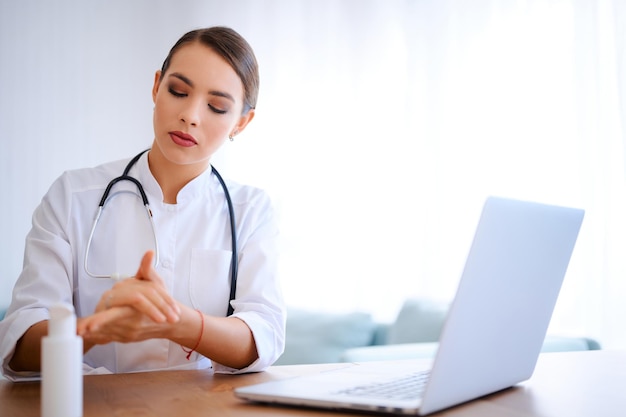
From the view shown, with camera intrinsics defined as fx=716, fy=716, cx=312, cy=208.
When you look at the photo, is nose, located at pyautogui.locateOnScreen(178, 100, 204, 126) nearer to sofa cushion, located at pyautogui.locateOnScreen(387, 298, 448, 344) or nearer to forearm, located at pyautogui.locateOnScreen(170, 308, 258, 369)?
forearm, located at pyautogui.locateOnScreen(170, 308, 258, 369)

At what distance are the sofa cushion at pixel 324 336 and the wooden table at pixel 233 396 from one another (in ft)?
6.89

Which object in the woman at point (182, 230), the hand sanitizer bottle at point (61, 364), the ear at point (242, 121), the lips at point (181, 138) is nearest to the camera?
the hand sanitizer bottle at point (61, 364)

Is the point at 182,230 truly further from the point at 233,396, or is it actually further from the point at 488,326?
the point at 488,326

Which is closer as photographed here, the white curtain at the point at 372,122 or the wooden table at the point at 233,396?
the wooden table at the point at 233,396

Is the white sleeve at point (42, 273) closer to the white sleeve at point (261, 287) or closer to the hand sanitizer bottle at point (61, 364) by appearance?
the white sleeve at point (261, 287)

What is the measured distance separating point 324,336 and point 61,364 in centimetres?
282

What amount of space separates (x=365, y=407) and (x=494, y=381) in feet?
0.83

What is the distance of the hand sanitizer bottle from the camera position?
0.74 m

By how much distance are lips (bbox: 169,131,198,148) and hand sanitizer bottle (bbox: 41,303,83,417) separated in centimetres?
82

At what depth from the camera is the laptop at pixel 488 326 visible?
2.65ft

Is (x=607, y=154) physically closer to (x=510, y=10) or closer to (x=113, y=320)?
(x=510, y=10)

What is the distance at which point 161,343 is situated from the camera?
1548mm

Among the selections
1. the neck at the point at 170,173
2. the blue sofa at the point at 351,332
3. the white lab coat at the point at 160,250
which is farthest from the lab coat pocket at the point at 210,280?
the blue sofa at the point at 351,332

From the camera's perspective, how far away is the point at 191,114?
1.51 m
